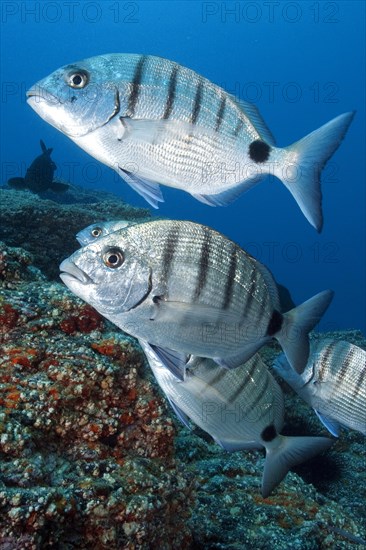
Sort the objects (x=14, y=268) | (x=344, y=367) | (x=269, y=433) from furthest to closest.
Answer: (x=344, y=367)
(x=14, y=268)
(x=269, y=433)

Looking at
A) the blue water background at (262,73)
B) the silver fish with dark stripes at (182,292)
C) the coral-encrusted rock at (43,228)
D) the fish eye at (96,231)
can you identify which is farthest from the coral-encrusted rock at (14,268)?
the blue water background at (262,73)

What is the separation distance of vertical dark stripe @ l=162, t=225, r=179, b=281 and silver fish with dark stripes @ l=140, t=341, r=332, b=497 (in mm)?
549

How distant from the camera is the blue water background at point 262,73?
129 meters

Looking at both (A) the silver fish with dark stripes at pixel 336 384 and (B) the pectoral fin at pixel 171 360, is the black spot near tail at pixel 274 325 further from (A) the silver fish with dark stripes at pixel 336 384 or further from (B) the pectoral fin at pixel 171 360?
(A) the silver fish with dark stripes at pixel 336 384

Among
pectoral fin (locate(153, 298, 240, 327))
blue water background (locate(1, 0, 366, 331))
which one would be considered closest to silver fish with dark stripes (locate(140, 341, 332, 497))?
pectoral fin (locate(153, 298, 240, 327))

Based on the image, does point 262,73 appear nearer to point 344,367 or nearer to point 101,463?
point 344,367

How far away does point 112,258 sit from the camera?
7.52ft

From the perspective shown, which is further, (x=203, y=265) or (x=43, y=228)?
(x=43, y=228)

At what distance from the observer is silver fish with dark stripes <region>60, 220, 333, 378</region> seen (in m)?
2.28

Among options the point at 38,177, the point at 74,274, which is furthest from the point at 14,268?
the point at 38,177

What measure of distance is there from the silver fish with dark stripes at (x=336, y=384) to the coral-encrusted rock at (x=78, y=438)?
174 cm

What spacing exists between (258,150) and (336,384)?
A: 7.84 feet

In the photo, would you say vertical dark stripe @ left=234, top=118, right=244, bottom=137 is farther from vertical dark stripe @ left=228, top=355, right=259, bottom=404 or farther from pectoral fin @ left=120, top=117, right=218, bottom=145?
vertical dark stripe @ left=228, top=355, right=259, bottom=404

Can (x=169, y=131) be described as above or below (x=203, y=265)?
above
